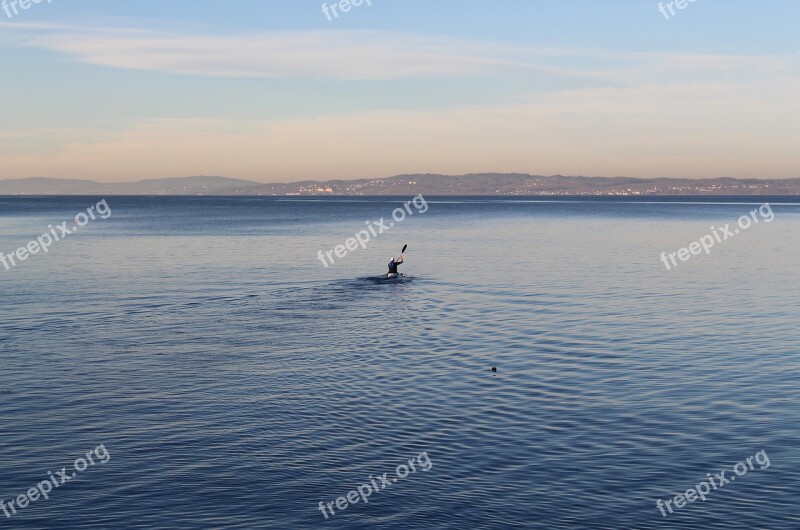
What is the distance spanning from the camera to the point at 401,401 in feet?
129

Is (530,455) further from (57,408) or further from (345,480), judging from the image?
(57,408)

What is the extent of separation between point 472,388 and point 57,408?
19.1 meters

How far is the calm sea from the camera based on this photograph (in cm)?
2747

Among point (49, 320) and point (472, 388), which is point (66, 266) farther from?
point (472, 388)

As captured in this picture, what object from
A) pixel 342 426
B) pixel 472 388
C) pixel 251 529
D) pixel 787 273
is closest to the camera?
pixel 251 529

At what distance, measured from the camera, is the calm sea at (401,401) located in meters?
27.5

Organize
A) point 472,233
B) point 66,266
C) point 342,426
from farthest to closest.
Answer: point 472,233, point 66,266, point 342,426

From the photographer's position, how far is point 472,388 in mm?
41438

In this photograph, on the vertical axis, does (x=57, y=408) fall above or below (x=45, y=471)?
above

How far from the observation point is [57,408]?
3781 centimetres

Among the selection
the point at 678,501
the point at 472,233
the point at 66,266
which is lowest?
the point at 678,501

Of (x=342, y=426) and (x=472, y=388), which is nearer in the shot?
(x=342, y=426)

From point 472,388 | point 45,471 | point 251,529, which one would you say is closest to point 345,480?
point 251,529

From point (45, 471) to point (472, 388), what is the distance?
19.7 meters
